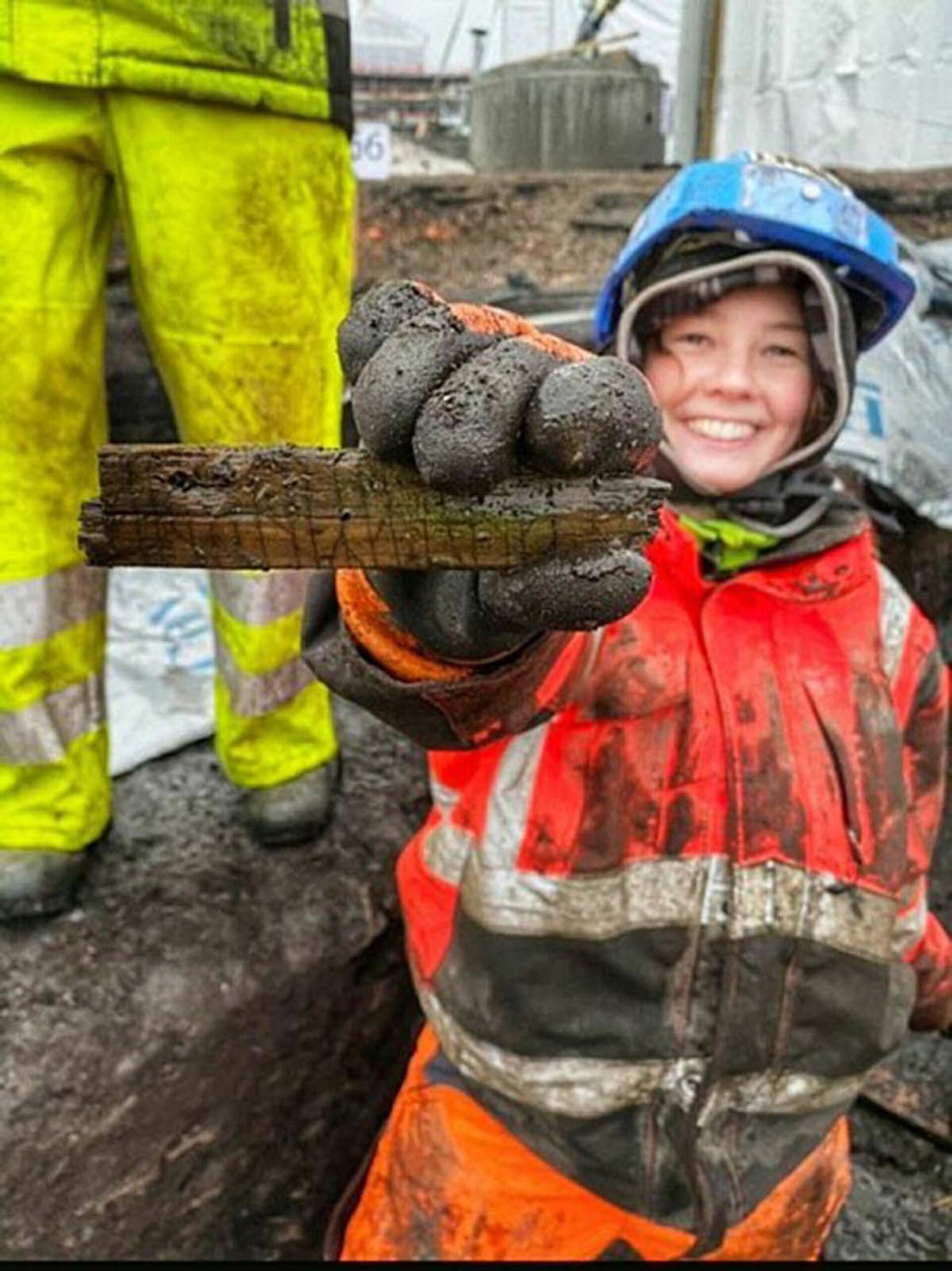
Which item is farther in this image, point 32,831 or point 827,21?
point 827,21

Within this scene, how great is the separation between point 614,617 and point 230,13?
1211mm

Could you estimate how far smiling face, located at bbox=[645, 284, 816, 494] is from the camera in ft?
5.77

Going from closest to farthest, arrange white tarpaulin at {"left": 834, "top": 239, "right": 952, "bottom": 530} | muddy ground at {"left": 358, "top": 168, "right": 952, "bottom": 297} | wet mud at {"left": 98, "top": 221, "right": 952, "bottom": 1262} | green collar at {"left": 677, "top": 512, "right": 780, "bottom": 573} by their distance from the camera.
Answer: green collar at {"left": 677, "top": 512, "right": 780, "bottom": 573} → wet mud at {"left": 98, "top": 221, "right": 952, "bottom": 1262} → white tarpaulin at {"left": 834, "top": 239, "right": 952, "bottom": 530} → muddy ground at {"left": 358, "top": 168, "right": 952, "bottom": 297}

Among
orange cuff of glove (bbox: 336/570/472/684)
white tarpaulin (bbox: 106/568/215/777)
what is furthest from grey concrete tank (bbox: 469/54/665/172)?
orange cuff of glove (bbox: 336/570/472/684)

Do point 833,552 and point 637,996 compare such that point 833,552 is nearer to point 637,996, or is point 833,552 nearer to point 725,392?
point 725,392

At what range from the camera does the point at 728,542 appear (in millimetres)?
1713

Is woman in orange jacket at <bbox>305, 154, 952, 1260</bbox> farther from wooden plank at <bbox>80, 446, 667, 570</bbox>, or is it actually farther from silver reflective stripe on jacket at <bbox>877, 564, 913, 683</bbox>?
wooden plank at <bbox>80, 446, 667, 570</bbox>

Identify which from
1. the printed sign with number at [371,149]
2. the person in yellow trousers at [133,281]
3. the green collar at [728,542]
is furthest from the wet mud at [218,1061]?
the printed sign with number at [371,149]

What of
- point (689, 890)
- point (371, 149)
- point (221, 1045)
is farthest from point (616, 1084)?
point (371, 149)

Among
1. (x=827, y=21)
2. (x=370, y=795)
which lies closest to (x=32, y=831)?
(x=370, y=795)

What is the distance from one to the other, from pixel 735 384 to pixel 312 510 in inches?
38.1

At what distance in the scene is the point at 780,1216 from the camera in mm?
1824

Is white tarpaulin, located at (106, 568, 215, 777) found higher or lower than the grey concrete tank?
lower

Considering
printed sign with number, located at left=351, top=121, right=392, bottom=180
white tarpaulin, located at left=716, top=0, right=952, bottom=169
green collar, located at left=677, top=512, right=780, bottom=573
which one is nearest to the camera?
green collar, located at left=677, top=512, right=780, bottom=573
